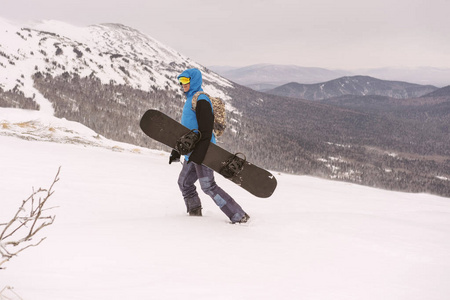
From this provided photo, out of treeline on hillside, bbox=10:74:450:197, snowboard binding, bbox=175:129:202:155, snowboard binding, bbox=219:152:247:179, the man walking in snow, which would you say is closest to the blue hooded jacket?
the man walking in snow

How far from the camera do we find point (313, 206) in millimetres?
6984

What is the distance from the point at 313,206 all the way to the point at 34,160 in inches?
252

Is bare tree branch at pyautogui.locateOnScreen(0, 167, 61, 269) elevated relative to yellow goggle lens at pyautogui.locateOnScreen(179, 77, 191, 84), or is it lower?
lower

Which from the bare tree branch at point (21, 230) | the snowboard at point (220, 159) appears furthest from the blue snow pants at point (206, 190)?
the bare tree branch at point (21, 230)

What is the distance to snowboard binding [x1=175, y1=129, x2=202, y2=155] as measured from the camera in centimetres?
413

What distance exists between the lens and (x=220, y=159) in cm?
442

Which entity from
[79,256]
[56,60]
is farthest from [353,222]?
[56,60]

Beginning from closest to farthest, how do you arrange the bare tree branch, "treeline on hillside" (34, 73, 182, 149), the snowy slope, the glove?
the bare tree branch < the snowy slope < the glove < "treeline on hillside" (34, 73, 182, 149)

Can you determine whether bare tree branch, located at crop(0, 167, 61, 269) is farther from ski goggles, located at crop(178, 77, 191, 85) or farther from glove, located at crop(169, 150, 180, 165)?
ski goggles, located at crop(178, 77, 191, 85)

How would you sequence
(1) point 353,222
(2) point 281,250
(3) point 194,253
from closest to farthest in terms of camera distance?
1. (3) point 194,253
2. (2) point 281,250
3. (1) point 353,222

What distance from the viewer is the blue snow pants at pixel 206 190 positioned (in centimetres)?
440

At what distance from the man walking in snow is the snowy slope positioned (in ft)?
0.92

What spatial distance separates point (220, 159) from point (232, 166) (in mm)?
202

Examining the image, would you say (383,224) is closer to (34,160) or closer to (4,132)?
(34,160)
